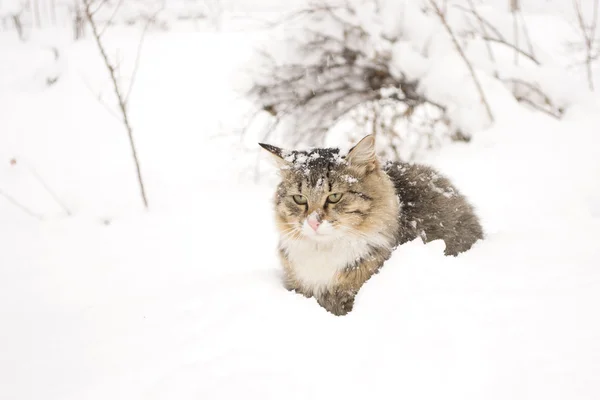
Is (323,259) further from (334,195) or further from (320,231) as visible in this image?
(334,195)

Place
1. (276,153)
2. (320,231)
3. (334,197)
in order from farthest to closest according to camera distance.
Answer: (276,153) → (334,197) → (320,231)

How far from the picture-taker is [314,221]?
8.13 ft

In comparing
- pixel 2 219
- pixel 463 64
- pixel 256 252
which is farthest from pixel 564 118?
pixel 2 219

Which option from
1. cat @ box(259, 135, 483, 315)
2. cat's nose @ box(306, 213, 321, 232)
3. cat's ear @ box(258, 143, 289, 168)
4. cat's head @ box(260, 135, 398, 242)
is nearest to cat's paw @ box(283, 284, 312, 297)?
cat @ box(259, 135, 483, 315)

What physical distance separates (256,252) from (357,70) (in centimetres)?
273

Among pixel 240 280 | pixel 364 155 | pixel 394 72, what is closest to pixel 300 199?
pixel 364 155

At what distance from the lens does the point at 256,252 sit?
420 centimetres

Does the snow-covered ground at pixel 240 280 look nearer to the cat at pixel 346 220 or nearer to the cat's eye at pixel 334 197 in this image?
the cat at pixel 346 220

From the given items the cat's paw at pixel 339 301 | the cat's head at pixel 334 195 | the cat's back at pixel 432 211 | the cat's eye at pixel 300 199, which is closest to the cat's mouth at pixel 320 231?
the cat's head at pixel 334 195

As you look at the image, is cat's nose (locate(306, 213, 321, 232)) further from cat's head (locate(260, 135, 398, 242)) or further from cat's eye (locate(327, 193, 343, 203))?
cat's eye (locate(327, 193, 343, 203))

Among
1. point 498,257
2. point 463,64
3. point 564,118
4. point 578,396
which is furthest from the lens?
point 463,64

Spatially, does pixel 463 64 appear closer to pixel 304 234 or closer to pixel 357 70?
pixel 357 70

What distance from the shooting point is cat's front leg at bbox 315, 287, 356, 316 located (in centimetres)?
251

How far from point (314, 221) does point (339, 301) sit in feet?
1.59
